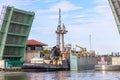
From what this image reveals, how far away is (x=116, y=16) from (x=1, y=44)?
28865 millimetres

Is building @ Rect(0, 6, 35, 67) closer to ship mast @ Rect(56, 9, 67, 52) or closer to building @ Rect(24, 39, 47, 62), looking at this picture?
building @ Rect(24, 39, 47, 62)

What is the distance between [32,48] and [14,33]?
16551mm

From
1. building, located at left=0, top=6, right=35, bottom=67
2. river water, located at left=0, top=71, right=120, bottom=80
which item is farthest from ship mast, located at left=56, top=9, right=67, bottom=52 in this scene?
river water, located at left=0, top=71, right=120, bottom=80

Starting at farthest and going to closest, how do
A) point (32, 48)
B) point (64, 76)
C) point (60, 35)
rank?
point (32, 48) < point (60, 35) < point (64, 76)

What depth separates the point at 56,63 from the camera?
7138cm

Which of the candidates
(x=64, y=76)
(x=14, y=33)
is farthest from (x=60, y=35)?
(x=64, y=76)

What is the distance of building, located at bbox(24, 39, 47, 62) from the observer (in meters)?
73.9

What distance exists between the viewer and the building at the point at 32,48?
73.9 m

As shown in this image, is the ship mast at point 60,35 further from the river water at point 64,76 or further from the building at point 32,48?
the river water at point 64,76

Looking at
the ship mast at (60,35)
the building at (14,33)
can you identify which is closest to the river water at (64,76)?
the building at (14,33)

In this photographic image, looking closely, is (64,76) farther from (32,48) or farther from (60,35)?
(32,48)

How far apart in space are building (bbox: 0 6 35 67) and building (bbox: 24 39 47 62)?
3198 millimetres

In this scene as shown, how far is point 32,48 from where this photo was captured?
79.4m

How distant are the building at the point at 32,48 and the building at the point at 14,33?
126 inches
